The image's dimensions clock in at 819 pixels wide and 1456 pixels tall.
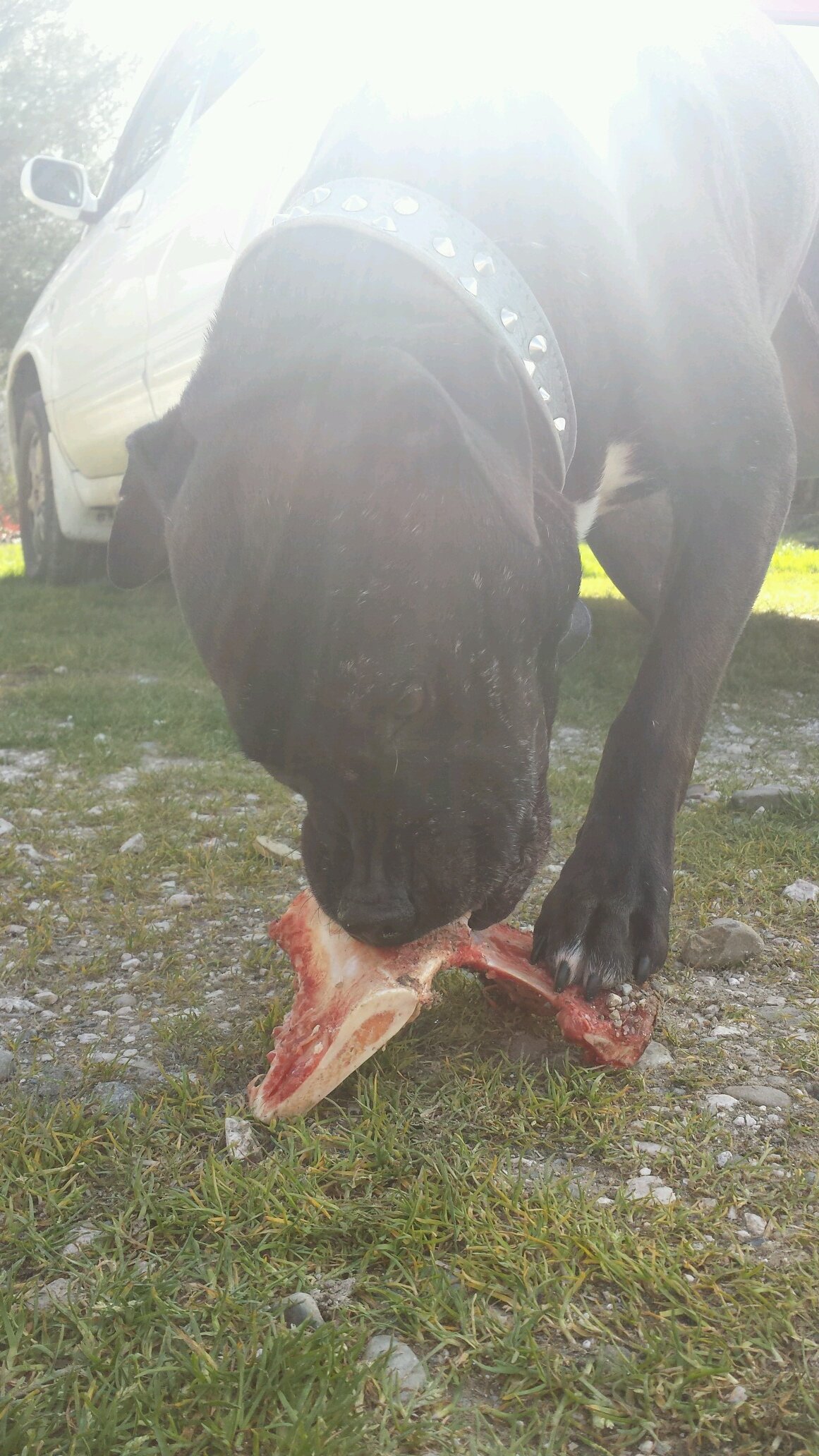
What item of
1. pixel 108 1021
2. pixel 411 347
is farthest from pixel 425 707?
pixel 108 1021

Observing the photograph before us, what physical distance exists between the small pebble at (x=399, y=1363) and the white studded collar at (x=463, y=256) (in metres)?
1.38

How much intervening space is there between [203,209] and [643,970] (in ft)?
11.2

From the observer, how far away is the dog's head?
175cm

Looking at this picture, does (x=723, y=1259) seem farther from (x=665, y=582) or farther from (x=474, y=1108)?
(x=665, y=582)

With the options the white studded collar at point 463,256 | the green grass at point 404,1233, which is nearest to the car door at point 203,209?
the white studded collar at point 463,256

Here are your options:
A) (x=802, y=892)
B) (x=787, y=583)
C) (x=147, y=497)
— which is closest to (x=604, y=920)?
(x=802, y=892)

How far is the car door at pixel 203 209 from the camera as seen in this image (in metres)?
4.02

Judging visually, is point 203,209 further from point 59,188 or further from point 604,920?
point 604,920

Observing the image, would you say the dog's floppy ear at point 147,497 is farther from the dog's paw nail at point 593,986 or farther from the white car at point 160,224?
the dog's paw nail at point 593,986

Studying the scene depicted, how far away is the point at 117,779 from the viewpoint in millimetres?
3791

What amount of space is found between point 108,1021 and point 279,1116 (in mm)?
507

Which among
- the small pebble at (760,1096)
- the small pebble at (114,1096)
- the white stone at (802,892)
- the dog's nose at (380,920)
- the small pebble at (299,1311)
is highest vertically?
the dog's nose at (380,920)

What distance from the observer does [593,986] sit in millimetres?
1973

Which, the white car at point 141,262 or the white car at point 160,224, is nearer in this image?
the white car at point 160,224
